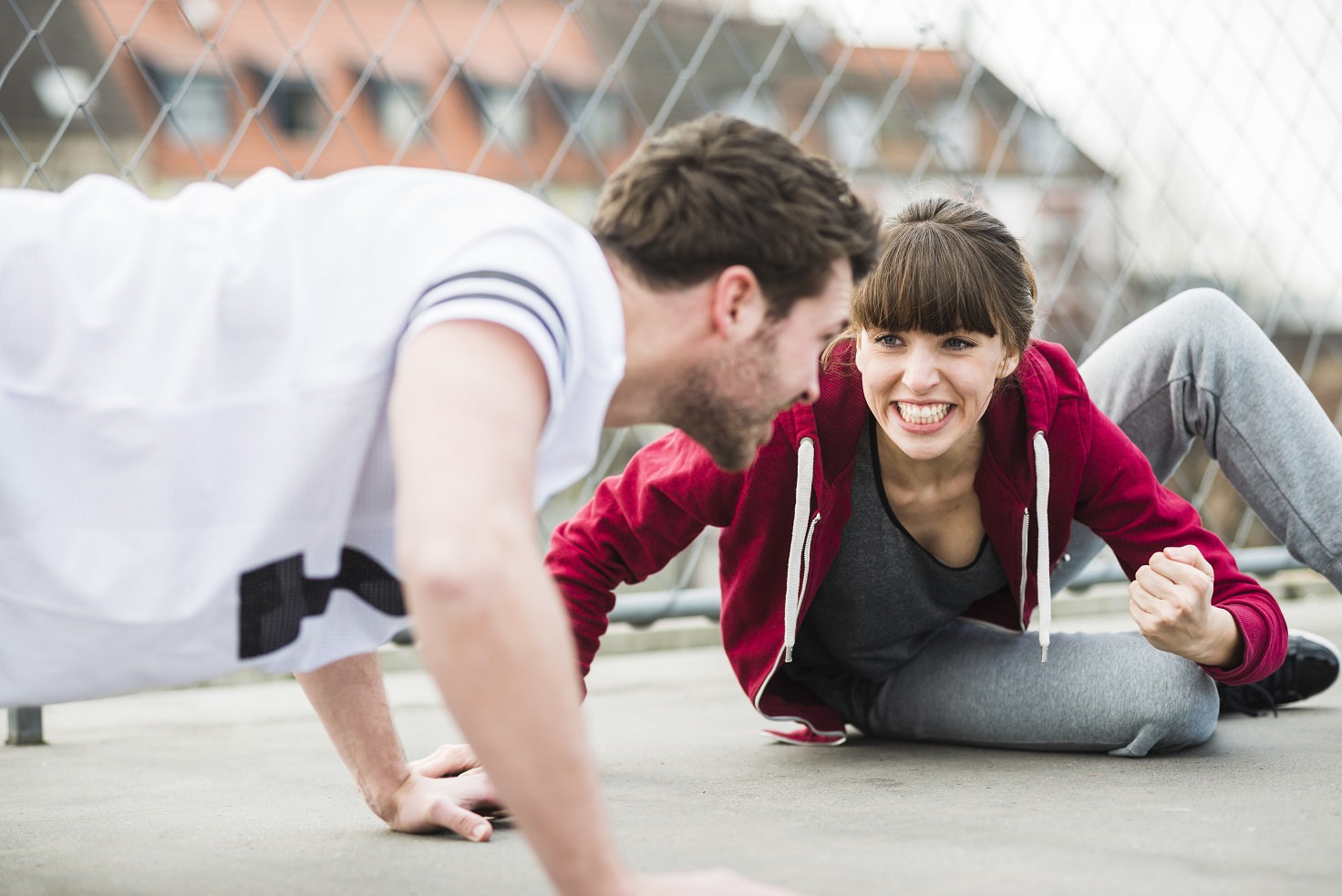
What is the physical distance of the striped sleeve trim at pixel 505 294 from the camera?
778 millimetres

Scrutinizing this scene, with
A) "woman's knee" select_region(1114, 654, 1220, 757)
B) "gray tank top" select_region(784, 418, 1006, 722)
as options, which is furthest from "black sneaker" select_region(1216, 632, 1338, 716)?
"gray tank top" select_region(784, 418, 1006, 722)

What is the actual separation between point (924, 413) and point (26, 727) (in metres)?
1.22

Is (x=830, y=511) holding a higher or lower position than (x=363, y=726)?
higher

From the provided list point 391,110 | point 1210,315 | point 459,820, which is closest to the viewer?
point 459,820

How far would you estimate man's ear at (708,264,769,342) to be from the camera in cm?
96

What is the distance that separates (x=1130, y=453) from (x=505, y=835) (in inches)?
31.2

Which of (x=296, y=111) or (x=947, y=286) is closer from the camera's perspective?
(x=947, y=286)

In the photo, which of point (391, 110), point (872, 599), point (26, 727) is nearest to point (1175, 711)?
point (872, 599)

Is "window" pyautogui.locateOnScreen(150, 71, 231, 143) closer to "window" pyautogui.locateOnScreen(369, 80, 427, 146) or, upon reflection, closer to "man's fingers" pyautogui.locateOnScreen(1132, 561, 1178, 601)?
"window" pyautogui.locateOnScreen(369, 80, 427, 146)

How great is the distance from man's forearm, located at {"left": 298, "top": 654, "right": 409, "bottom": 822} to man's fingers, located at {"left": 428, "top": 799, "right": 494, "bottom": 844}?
0.15 ft

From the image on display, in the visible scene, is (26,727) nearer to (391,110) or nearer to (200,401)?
(200,401)

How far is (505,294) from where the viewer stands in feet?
2.55

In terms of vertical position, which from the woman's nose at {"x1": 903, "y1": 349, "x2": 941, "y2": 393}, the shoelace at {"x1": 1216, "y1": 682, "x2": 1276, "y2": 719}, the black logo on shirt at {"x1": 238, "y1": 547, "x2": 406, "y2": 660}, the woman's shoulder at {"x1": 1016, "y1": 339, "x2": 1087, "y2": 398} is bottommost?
the shoelace at {"x1": 1216, "y1": 682, "x2": 1276, "y2": 719}

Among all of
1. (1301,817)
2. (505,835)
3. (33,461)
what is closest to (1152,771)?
(1301,817)
